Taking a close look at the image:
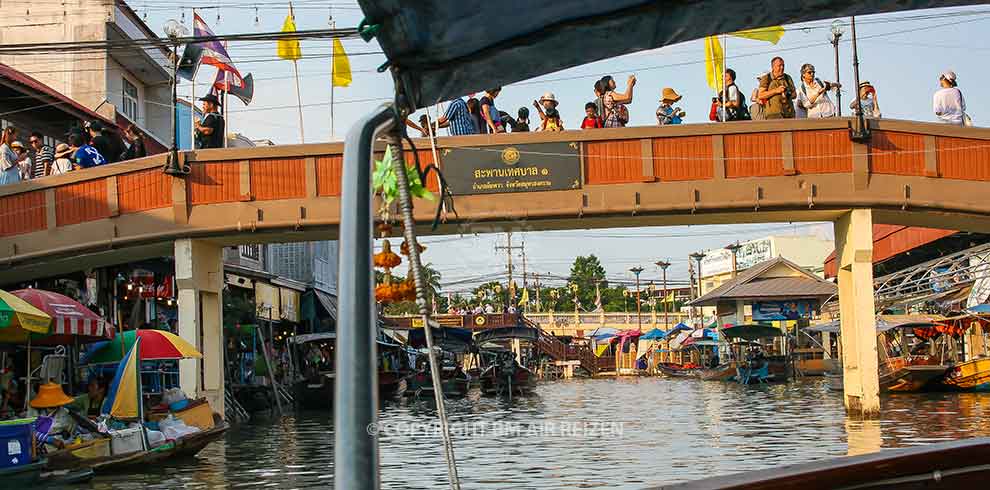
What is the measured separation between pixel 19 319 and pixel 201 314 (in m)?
7.22

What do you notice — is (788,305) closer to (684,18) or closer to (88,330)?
(88,330)

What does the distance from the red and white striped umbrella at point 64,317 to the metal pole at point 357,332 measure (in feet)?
50.1

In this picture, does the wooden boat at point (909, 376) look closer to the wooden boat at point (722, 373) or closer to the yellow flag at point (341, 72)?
the wooden boat at point (722, 373)

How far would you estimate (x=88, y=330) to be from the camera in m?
18.7

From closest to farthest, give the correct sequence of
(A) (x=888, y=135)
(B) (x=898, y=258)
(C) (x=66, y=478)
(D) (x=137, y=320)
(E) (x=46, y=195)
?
(C) (x=66, y=478) < (A) (x=888, y=135) < (E) (x=46, y=195) < (D) (x=137, y=320) < (B) (x=898, y=258)

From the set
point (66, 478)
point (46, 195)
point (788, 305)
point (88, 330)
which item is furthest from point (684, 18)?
point (788, 305)

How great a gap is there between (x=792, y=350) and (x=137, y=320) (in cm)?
3382

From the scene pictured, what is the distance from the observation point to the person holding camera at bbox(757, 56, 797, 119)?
21.8 m

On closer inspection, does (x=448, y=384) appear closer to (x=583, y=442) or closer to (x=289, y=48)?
(x=289, y=48)

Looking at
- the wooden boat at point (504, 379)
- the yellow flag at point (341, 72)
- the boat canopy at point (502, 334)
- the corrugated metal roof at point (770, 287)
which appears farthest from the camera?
the corrugated metal roof at point (770, 287)

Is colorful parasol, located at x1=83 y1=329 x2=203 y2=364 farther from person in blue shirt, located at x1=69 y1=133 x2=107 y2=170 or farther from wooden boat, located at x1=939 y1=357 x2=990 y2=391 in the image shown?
wooden boat, located at x1=939 y1=357 x2=990 y2=391

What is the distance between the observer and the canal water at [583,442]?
14016 mm

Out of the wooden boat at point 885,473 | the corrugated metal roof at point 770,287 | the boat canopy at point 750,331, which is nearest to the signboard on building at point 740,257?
the corrugated metal roof at point 770,287

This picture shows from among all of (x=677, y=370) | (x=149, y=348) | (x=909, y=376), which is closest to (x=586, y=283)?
(x=677, y=370)
